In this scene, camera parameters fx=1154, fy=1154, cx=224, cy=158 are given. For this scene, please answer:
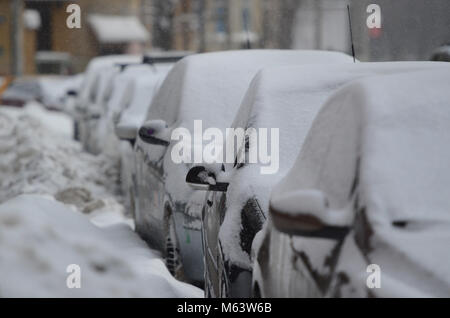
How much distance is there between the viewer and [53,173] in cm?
1307

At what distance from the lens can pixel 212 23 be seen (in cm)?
6938

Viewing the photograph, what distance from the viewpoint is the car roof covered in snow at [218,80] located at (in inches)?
309

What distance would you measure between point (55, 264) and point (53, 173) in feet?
26.6

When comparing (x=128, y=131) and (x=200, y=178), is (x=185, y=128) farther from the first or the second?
(x=128, y=131)

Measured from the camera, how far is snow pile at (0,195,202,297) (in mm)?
4778

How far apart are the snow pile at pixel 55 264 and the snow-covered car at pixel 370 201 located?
835mm

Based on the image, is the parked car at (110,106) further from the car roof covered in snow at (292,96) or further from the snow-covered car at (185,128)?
the car roof covered in snow at (292,96)

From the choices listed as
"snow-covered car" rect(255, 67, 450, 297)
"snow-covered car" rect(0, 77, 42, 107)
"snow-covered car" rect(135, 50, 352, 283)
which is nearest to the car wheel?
"snow-covered car" rect(135, 50, 352, 283)

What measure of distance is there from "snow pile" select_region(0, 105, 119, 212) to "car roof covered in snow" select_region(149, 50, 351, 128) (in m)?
3.12

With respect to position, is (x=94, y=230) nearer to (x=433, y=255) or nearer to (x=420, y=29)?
A: (x=433, y=255)

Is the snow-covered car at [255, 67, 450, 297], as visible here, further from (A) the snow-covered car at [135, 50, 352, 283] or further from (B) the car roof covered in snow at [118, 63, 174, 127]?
(B) the car roof covered in snow at [118, 63, 174, 127]

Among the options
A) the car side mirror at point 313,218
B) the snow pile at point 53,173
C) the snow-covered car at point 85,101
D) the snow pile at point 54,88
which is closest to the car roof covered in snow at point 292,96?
the car side mirror at point 313,218

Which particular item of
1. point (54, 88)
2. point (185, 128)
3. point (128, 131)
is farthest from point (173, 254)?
point (54, 88)

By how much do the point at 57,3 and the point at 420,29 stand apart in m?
31.2
